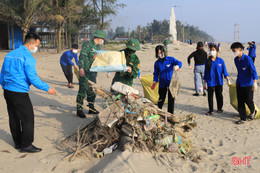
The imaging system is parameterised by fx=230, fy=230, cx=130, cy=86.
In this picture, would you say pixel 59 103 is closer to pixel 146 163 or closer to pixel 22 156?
pixel 22 156

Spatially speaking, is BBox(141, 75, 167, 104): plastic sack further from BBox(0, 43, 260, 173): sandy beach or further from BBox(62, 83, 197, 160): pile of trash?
BBox(62, 83, 197, 160): pile of trash

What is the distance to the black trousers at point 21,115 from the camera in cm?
333

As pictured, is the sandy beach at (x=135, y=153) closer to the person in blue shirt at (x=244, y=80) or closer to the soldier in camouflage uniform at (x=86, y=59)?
the person in blue shirt at (x=244, y=80)

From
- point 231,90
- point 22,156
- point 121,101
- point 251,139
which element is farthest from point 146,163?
point 231,90

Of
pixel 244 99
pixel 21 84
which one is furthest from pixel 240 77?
pixel 21 84

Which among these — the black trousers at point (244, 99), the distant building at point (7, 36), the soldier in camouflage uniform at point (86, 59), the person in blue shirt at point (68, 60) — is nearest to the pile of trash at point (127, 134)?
the soldier in camouflage uniform at point (86, 59)

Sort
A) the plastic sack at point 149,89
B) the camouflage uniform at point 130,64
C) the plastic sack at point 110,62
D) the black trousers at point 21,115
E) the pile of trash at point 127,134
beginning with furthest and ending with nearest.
A: the plastic sack at point 149,89, the camouflage uniform at point 130,64, the plastic sack at point 110,62, the pile of trash at point 127,134, the black trousers at point 21,115

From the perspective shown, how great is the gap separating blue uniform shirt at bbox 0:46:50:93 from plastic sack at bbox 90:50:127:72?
1.13 m

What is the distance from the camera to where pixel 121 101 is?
3951 mm

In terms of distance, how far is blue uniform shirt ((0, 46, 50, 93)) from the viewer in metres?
3.22

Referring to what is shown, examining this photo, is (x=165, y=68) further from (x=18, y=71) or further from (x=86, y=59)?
(x=18, y=71)

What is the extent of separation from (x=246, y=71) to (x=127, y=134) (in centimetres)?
297

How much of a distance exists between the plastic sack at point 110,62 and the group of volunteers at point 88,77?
0.96ft

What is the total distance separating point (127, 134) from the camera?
355 cm
